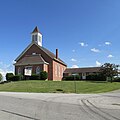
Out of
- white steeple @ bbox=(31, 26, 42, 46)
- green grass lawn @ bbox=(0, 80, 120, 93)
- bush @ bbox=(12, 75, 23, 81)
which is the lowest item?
green grass lawn @ bbox=(0, 80, 120, 93)

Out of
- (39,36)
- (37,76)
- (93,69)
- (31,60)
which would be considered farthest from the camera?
(93,69)

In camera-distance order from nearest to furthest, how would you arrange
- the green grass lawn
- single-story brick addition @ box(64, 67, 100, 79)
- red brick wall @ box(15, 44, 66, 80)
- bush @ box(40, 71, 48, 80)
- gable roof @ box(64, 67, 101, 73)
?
the green grass lawn → bush @ box(40, 71, 48, 80) → red brick wall @ box(15, 44, 66, 80) → single-story brick addition @ box(64, 67, 100, 79) → gable roof @ box(64, 67, 101, 73)

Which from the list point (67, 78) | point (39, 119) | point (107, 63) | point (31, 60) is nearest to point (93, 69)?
point (67, 78)

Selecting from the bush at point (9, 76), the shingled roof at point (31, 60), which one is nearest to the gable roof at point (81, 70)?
the shingled roof at point (31, 60)

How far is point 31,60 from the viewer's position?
5403 centimetres

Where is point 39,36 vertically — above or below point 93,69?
above

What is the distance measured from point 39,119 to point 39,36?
5258 cm

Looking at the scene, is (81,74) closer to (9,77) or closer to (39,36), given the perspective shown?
(39,36)

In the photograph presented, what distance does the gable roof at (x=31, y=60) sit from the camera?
52.7 meters

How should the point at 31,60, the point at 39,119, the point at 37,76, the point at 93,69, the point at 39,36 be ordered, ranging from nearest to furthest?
the point at 39,119
the point at 37,76
the point at 31,60
the point at 39,36
the point at 93,69

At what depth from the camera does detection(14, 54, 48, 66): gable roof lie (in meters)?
52.7

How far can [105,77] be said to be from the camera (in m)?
54.8

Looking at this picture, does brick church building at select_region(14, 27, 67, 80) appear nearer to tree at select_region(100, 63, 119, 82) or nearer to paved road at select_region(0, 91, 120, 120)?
tree at select_region(100, 63, 119, 82)

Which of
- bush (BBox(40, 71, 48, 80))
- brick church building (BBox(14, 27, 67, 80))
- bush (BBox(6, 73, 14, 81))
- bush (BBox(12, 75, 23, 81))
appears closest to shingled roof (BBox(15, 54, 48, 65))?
brick church building (BBox(14, 27, 67, 80))
